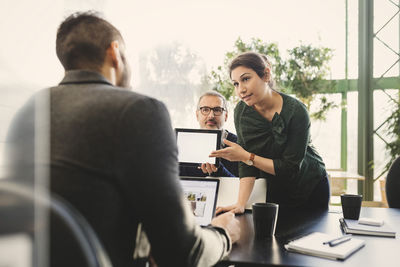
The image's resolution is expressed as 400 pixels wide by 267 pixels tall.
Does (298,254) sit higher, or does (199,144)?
(199,144)

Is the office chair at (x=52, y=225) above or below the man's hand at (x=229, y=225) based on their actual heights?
above

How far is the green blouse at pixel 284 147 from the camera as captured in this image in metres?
1.56

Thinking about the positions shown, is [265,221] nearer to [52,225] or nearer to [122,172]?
[122,172]

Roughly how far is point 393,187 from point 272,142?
31.7 inches

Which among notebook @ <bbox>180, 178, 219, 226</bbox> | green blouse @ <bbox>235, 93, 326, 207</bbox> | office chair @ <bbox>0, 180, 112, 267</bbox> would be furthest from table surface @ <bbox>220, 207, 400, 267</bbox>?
office chair @ <bbox>0, 180, 112, 267</bbox>

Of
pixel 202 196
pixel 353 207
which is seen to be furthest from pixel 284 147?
pixel 202 196

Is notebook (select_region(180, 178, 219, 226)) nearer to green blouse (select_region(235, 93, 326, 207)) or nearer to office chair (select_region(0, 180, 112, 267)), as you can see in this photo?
green blouse (select_region(235, 93, 326, 207))

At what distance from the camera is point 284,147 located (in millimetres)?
1613

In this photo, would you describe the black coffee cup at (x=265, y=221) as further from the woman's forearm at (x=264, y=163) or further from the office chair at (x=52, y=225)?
the office chair at (x=52, y=225)

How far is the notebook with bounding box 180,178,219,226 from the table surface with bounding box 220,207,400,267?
0.13 metres

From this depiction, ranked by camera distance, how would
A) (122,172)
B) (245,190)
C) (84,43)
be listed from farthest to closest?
(245,190)
(84,43)
(122,172)

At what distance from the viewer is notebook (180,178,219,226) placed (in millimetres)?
1219

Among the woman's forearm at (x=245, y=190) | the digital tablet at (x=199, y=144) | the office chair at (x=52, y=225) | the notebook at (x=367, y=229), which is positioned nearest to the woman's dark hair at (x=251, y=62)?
the digital tablet at (x=199, y=144)

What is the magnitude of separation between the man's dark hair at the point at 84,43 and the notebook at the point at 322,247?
69 centimetres
